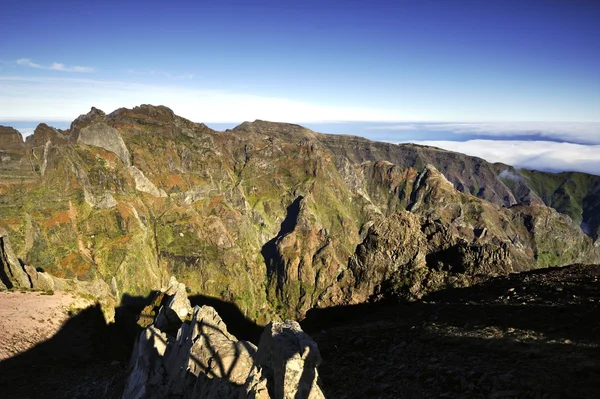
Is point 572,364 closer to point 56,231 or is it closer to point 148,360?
point 148,360

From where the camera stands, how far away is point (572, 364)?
39.9ft

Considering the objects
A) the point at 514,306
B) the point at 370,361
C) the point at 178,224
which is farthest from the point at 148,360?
the point at 178,224

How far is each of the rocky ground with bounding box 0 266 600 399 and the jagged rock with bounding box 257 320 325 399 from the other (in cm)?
419

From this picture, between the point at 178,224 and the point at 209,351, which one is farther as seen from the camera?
the point at 178,224

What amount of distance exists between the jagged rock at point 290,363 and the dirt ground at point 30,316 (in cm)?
2968

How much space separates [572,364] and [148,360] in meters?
20.5

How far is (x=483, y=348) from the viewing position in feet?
50.2

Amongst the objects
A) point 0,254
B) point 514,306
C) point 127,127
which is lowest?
point 0,254

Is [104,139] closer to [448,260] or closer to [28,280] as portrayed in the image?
[28,280]

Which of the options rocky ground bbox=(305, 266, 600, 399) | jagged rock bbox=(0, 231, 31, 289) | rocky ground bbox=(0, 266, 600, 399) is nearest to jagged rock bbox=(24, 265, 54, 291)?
jagged rock bbox=(0, 231, 31, 289)

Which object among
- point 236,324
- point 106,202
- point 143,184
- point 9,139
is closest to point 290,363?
point 236,324

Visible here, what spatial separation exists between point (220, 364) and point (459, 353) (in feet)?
36.4

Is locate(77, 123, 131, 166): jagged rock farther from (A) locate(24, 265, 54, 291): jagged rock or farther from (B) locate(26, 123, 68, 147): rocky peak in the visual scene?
(A) locate(24, 265, 54, 291): jagged rock

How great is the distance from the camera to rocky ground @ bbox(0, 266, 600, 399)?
39.9ft
